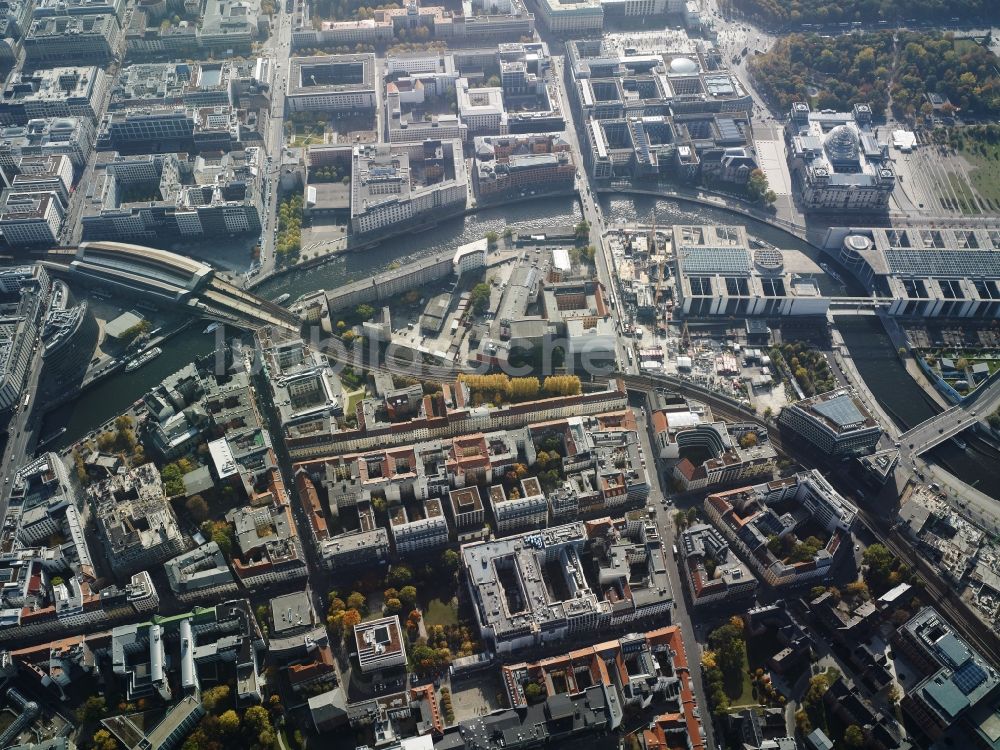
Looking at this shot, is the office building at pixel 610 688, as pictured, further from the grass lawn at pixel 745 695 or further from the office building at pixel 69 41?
the office building at pixel 69 41

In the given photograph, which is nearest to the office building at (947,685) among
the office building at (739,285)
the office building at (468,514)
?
the office building at (468,514)

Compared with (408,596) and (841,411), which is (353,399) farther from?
(841,411)

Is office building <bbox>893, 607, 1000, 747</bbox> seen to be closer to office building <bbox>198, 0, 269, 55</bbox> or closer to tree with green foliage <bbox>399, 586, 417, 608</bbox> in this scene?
tree with green foliage <bbox>399, 586, 417, 608</bbox>

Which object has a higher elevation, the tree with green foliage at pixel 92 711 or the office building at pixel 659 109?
the office building at pixel 659 109

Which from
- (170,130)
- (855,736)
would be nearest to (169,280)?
(170,130)

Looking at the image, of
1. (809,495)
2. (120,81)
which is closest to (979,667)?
(809,495)
